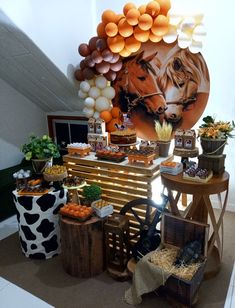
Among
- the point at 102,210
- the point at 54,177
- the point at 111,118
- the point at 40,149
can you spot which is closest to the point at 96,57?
the point at 111,118

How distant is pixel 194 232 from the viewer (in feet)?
8.18

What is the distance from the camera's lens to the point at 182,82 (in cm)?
374

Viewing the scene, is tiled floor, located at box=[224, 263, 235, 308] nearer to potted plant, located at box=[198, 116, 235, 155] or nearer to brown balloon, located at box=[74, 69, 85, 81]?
potted plant, located at box=[198, 116, 235, 155]

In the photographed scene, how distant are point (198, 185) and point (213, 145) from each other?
16.5 inches

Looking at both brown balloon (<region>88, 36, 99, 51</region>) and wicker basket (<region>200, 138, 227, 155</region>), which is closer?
wicker basket (<region>200, 138, 227, 155</region>)

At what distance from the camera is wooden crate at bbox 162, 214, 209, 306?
224cm

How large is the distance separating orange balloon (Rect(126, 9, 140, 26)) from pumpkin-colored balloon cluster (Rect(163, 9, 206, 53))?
0.37 m

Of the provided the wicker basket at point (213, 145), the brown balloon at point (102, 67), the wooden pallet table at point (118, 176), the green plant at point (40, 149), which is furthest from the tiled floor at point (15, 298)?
the brown balloon at point (102, 67)

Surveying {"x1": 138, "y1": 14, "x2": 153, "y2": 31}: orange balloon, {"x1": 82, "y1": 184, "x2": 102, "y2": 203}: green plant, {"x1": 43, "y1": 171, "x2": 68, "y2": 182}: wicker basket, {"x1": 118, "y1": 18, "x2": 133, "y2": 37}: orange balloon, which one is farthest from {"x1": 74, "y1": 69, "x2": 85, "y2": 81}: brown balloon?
{"x1": 82, "y1": 184, "x2": 102, "y2": 203}: green plant

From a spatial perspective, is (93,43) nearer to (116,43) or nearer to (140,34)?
(116,43)

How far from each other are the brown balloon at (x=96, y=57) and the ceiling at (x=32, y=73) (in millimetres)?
526

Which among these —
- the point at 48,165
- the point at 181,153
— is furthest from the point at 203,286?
the point at 48,165

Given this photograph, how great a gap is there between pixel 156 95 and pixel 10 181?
8.05ft

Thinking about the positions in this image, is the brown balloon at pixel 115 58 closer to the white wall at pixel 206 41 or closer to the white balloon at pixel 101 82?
the white balloon at pixel 101 82
